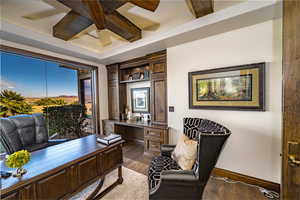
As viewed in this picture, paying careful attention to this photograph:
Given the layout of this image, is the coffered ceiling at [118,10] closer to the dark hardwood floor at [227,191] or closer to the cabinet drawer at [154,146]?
the cabinet drawer at [154,146]

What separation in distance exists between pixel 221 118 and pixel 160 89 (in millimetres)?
1349

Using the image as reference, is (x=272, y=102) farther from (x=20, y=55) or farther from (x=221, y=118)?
(x=20, y=55)

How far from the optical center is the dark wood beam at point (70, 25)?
5.91 ft

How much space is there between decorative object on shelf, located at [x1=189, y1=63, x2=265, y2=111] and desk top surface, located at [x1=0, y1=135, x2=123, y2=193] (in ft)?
5.64

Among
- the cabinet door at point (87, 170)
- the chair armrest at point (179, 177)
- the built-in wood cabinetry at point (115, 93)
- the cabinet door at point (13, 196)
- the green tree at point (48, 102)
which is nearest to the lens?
the cabinet door at point (13, 196)

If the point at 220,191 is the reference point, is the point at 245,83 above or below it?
above

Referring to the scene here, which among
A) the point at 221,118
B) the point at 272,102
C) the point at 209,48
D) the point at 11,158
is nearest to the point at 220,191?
the point at 221,118

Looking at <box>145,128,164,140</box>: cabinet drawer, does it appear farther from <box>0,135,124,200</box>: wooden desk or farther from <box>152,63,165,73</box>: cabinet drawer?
<box>152,63,165,73</box>: cabinet drawer

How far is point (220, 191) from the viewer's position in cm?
174

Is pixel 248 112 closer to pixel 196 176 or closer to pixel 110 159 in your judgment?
pixel 196 176

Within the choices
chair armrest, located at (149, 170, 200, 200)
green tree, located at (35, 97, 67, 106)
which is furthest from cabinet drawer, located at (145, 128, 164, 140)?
green tree, located at (35, 97, 67, 106)

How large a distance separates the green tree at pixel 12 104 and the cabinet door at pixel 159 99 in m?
2.50

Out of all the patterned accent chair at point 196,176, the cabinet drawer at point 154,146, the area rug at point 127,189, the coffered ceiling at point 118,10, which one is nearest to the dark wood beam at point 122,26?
the coffered ceiling at point 118,10

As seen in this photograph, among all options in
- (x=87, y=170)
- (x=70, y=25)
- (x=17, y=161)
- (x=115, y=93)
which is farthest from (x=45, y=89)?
(x=87, y=170)
